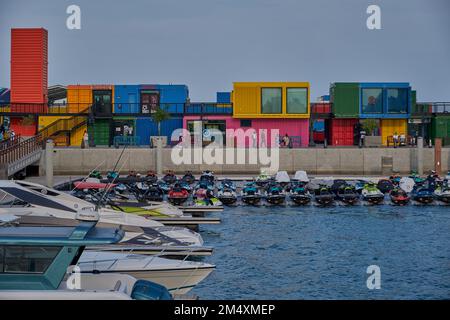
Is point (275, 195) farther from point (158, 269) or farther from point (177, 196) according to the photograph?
point (158, 269)

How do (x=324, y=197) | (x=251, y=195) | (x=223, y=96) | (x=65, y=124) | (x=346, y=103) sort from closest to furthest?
1. (x=324, y=197)
2. (x=251, y=195)
3. (x=346, y=103)
4. (x=65, y=124)
5. (x=223, y=96)

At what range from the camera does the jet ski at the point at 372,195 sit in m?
44.8

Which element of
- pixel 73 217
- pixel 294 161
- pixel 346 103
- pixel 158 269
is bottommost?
pixel 158 269

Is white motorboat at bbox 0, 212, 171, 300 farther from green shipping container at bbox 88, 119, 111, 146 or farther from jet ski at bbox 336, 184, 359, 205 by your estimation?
green shipping container at bbox 88, 119, 111, 146

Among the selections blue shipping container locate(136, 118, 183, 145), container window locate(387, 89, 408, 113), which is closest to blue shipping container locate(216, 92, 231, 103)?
blue shipping container locate(136, 118, 183, 145)

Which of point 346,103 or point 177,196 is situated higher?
point 346,103

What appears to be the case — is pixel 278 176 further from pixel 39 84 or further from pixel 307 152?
pixel 39 84

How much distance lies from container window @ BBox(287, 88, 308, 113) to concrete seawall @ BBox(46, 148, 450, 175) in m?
5.33

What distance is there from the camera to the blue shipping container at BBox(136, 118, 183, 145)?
70250 mm

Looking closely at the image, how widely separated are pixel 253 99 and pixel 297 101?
11.3ft

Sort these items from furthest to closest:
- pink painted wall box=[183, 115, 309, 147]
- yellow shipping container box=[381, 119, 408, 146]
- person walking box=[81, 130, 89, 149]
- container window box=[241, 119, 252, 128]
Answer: yellow shipping container box=[381, 119, 408, 146]
container window box=[241, 119, 252, 128]
pink painted wall box=[183, 115, 309, 147]
person walking box=[81, 130, 89, 149]

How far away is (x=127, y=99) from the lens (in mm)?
71625

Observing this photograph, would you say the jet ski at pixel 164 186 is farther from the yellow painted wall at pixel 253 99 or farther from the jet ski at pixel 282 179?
the yellow painted wall at pixel 253 99

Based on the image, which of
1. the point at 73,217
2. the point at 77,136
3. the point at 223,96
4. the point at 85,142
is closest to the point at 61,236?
the point at 73,217
